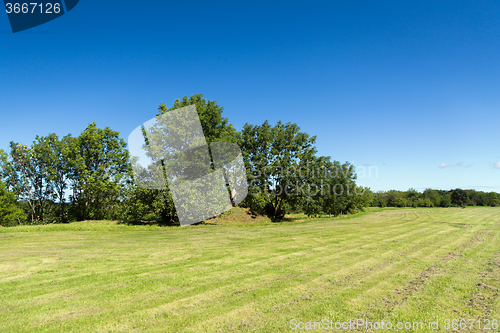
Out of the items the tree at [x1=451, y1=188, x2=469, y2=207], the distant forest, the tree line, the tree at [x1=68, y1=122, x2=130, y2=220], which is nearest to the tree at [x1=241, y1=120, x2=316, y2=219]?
the distant forest

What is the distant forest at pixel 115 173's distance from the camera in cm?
2275

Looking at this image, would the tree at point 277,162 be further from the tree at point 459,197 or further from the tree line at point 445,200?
the tree at point 459,197

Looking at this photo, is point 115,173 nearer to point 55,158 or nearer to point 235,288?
point 55,158

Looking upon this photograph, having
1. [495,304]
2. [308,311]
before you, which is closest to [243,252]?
[308,311]

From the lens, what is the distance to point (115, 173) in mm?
28625

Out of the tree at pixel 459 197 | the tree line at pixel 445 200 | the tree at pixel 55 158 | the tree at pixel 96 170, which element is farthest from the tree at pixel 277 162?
the tree at pixel 459 197

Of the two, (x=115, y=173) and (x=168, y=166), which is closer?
(x=168, y=166)

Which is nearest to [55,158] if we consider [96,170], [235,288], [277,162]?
[96,170]

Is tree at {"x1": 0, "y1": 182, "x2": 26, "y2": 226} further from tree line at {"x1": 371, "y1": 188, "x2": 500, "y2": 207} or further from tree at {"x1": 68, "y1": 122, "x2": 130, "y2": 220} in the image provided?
tree line at {"x1": 371, "y1": 188, "x2": 500, "y2": 207}

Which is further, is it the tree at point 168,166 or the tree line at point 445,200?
the tree line at point 445,200

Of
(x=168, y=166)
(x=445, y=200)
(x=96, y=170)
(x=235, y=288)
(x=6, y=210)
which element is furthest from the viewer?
(x=445, y=200)

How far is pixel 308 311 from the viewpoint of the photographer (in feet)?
12.8

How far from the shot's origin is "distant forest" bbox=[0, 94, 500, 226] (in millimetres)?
22750

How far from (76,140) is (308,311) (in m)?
31.6
